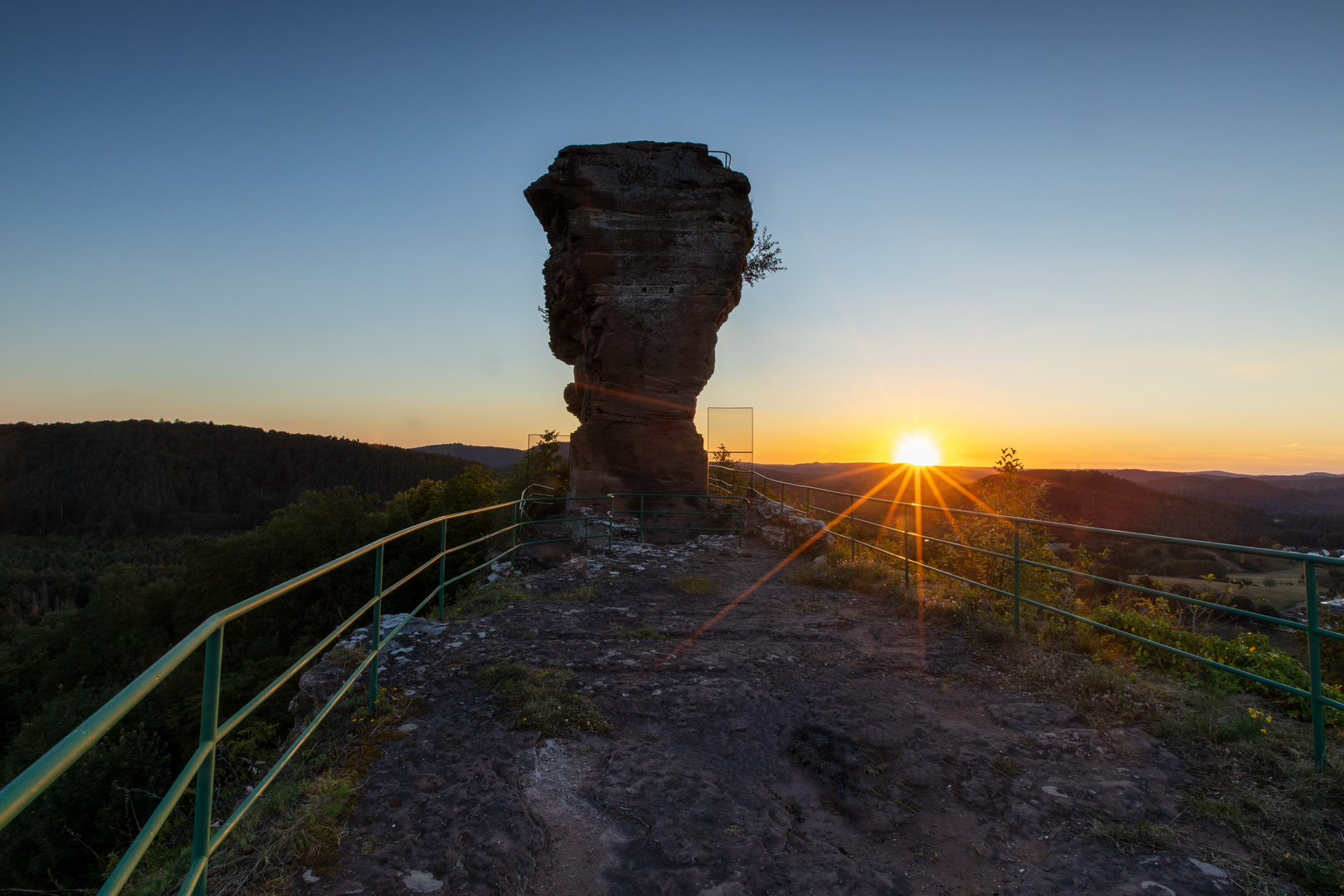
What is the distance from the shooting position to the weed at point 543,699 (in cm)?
438

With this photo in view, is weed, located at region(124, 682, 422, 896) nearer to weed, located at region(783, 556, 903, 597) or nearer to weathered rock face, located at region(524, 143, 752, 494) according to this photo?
weed, located at region(783, 556, 903, 597)

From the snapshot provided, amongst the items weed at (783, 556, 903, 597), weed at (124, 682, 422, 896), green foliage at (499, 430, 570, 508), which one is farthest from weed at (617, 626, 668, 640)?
Answer: green foliage at (499, 430, 570, 508)

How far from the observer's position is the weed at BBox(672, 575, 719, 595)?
8891mm

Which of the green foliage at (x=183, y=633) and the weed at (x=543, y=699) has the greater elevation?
the weed at (x=543, y=699)

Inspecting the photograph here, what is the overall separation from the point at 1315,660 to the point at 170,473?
131 metres

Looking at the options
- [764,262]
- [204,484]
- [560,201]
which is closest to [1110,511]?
[764,262]

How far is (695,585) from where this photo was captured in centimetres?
905

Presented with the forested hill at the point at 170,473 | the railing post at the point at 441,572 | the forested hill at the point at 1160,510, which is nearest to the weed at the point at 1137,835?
the railing post at the point at 441,572

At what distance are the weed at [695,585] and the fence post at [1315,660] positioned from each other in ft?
20.1

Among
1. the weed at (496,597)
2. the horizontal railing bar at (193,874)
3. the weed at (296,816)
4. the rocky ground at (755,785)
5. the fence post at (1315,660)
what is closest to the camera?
the horizontal railing bar at (193,874)

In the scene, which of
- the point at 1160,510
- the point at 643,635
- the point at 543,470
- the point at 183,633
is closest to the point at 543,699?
the point at 643,635

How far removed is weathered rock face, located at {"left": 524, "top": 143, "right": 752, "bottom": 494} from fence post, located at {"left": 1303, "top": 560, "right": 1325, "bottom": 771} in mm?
11687

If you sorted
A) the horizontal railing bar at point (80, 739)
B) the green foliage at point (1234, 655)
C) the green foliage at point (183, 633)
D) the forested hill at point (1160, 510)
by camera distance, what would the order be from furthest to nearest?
the forested hill at point (1160, 510) → the green foliage at point (183, 633) → the green foliage at point (1234, 655) → the horizontal railing bar at point (80, 739)

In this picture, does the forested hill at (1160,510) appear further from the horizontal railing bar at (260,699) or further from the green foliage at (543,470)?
the horizontal railing bar at (260,699)
